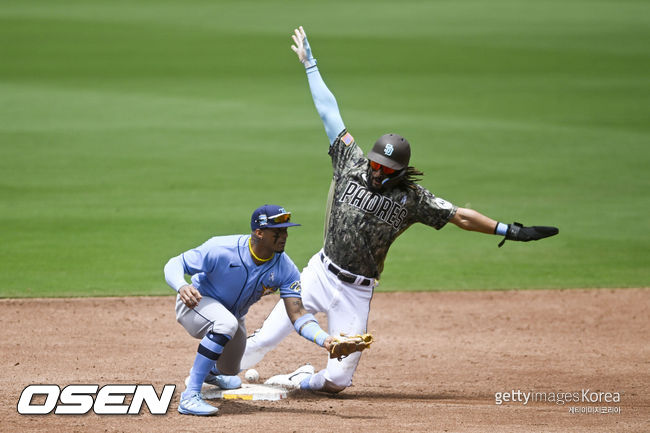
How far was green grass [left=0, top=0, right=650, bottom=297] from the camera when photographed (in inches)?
529

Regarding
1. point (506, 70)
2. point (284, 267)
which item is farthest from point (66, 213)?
point (506, 70)

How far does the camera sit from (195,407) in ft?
22.1

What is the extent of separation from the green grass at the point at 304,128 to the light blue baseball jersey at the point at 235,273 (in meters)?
4.43

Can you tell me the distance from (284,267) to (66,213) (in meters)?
8.85

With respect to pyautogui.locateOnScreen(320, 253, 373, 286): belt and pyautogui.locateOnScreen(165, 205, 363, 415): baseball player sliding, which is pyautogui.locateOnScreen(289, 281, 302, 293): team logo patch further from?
pyautogui.locateOnScreen(320, 253, 373, 286): belt

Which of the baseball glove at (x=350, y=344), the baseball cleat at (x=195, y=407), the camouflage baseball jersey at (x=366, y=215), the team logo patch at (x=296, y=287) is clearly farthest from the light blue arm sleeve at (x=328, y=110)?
the baseball cleat at (x=195, y=407)

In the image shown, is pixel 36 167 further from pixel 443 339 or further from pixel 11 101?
pixel 443 339

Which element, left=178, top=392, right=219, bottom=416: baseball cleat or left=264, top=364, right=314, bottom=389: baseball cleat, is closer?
left=178, top=392, right=219, bottom=416: baseball cleat

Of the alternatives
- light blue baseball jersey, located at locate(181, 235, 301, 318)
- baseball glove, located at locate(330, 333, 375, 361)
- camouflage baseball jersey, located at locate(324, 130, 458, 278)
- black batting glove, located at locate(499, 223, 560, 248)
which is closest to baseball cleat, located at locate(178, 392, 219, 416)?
light blue baseball jersey, located at locate(181, 235, 301, 318)

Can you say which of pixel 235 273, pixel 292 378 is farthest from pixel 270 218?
pixel 292 378

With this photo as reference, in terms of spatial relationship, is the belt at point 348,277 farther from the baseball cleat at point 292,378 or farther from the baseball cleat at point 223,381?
the baseball cleat at point 223,381

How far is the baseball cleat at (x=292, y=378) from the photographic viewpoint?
7.95 m

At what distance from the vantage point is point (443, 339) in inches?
389

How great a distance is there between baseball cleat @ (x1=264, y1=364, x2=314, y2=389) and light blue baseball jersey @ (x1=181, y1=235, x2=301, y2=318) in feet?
3.35
